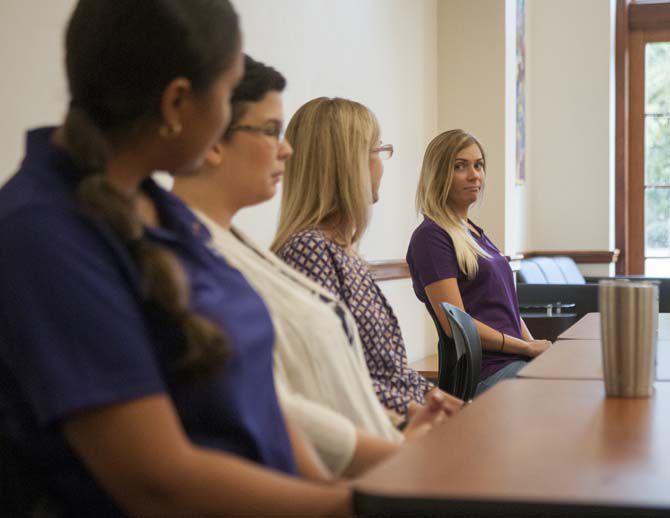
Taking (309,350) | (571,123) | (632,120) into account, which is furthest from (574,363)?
(632,120)

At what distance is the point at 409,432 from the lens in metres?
1.84

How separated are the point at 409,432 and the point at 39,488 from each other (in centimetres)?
92

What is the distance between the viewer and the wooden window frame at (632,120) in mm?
8578

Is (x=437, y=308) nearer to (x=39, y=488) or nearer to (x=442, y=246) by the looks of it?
(x=442, y=246)

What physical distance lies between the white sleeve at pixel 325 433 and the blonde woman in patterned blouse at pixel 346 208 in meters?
0.64

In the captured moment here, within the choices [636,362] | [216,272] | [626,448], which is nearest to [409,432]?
[636,362]

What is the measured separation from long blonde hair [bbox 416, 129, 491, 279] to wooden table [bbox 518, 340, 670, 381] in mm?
774

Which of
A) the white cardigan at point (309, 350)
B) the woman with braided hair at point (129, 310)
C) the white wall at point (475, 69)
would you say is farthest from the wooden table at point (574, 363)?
the white wall at point (475, 69)

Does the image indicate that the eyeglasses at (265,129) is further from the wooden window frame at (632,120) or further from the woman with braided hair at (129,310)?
the wooden window frame at (632,120)

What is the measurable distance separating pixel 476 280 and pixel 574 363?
1261 millimetres

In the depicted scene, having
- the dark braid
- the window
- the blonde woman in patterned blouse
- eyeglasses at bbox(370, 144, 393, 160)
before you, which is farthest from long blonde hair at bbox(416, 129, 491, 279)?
the window

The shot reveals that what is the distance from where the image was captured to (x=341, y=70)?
450cm

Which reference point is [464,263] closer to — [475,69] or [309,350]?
[309,350]

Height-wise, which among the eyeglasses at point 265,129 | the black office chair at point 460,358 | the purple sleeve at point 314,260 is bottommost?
the black office chair at point 460,358
